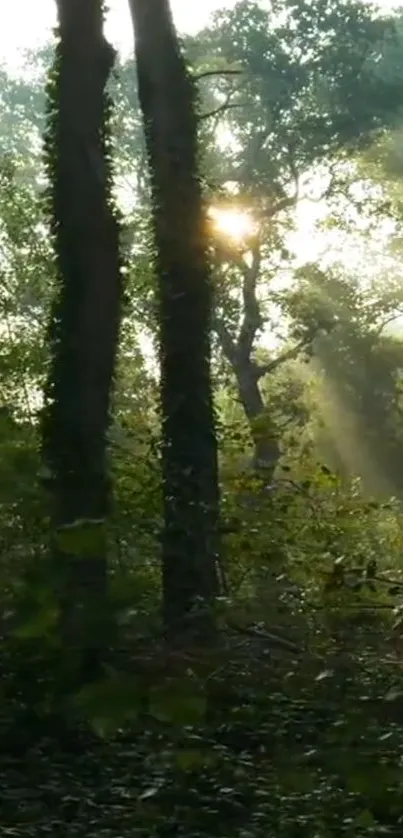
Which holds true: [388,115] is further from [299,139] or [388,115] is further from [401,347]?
[401,347]

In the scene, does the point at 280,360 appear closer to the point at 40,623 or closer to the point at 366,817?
the point at 366,817

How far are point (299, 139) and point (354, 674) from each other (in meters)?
30.0

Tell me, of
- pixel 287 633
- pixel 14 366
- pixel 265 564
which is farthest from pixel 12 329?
pixel 287 633

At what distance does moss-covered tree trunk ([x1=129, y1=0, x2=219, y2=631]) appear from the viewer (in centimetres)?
1203

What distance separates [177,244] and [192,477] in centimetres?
319

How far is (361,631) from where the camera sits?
4.01 m

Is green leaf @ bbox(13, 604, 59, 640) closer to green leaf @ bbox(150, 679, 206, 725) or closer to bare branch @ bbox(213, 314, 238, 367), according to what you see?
green leaf @ bbox(150, 679, 206, 725)

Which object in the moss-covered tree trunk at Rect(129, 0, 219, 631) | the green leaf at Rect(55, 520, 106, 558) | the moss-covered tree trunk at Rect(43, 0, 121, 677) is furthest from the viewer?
the moss-covered tree trunk at Rect(129, 0, 219, 631)

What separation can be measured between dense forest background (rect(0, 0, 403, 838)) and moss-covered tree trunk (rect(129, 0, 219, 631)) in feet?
0.07

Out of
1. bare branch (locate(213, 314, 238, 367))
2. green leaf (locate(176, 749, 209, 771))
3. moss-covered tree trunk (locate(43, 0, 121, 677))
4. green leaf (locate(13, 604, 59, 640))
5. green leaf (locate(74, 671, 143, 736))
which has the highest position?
bare branch (locate(213, 314, 238, 367))

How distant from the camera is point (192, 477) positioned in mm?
9883

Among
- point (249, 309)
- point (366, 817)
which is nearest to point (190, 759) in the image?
point (366, 817)

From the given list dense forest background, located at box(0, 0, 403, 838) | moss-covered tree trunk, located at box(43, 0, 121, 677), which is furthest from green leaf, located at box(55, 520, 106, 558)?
moss-covered tree trunk, located at box(43, 0, 121, 677)

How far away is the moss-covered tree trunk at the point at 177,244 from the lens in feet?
39.5
